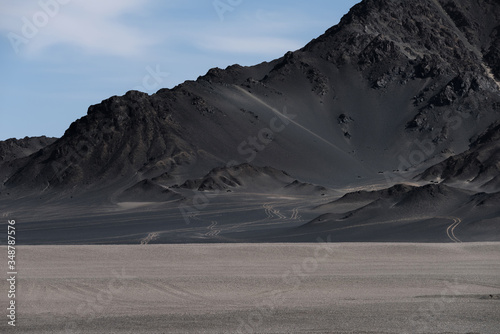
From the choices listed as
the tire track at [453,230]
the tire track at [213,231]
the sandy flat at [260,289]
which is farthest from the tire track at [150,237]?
the sandy flat at [260,289]

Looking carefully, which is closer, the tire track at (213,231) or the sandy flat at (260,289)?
the sandy flat at (260,289)

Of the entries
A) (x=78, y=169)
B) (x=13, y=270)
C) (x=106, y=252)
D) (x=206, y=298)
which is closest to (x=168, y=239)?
(x=106, y=252)

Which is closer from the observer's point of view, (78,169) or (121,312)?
(121,312)

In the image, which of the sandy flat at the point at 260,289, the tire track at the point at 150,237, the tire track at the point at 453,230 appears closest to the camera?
the sandy flat at the point at 260,289

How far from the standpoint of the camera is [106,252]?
4041 cm

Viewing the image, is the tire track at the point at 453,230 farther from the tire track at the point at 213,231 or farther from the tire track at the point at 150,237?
the tire track at the point at 150,237

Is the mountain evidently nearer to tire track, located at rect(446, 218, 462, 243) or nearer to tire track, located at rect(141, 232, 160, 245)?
tire track, located at rect(446, 218, 462, 243)

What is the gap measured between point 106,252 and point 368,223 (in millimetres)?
38708

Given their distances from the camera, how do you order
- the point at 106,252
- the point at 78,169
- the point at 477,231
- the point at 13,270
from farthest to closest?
the point at 78,169 < the point at 477,231 < the point at 106,252 < the point at 13,270

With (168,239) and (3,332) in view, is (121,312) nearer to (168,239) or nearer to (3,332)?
(3,332)

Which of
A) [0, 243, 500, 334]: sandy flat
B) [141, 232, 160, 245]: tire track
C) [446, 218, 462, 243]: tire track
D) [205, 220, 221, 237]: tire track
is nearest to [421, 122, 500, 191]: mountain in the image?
[205, 220, 221, 237]: tire track

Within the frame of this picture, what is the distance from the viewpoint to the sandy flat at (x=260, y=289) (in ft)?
77.7

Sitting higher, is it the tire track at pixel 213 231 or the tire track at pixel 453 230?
the tire track at pixel 213 231

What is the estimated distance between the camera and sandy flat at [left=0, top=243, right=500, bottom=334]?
2367 cm
